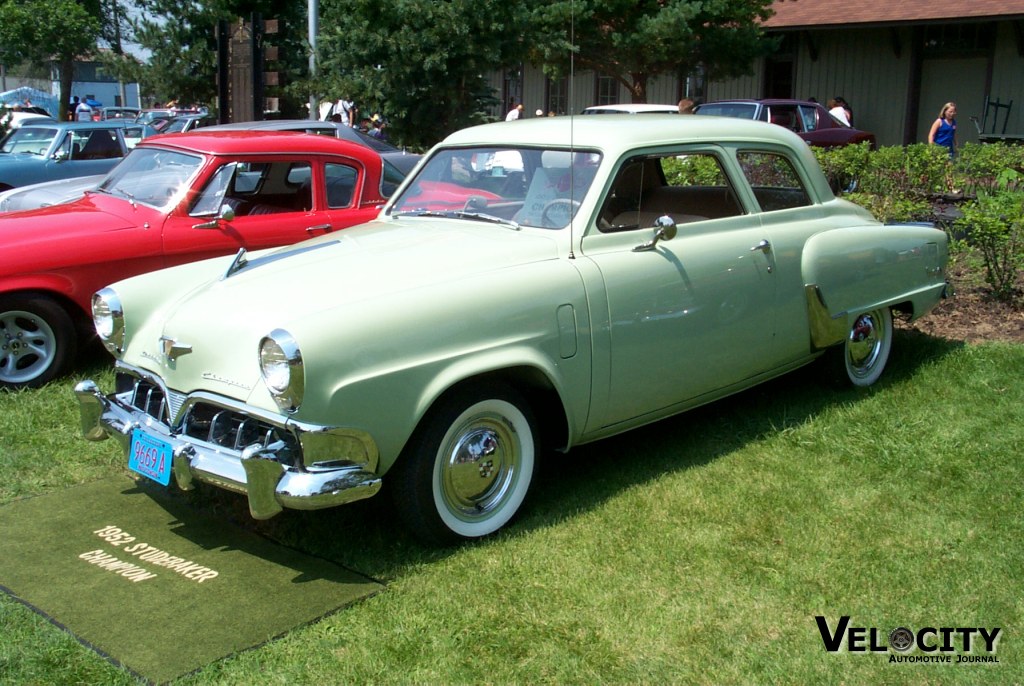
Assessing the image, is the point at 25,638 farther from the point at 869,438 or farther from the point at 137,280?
the point at 869,438

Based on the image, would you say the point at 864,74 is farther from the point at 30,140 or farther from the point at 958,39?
Answer: the point at 30,140

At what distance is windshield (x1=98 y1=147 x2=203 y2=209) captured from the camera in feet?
21.6

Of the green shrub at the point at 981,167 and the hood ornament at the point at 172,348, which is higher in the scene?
the green shrub at the point at 981,167

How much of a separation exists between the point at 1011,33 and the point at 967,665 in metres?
18.2

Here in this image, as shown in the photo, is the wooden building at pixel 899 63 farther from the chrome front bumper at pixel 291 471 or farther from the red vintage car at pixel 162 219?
the chrome front bumper at pixel 291 471

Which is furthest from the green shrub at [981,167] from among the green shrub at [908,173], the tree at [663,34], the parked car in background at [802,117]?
the tree at [663,34]

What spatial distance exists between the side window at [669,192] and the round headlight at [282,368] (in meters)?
1.69

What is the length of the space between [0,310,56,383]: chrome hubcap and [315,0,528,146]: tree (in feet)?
25.4

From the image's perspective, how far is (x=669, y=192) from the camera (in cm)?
537

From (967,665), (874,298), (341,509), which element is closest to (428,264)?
(341,509)

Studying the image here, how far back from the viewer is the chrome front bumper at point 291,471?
3.43 metres

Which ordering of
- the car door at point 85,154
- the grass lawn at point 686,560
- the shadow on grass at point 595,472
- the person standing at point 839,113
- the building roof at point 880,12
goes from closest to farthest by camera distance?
the grass lawn at point 686,560 → the shadow on grass at point 595,472 → the car door at point 85,154 → the building roof at point 880,12 → the person standing at point 839,113

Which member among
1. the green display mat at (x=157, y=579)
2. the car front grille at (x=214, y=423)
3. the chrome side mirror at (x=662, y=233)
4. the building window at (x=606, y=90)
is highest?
the building window at (x=606, y=90)

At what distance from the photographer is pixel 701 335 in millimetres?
4637
